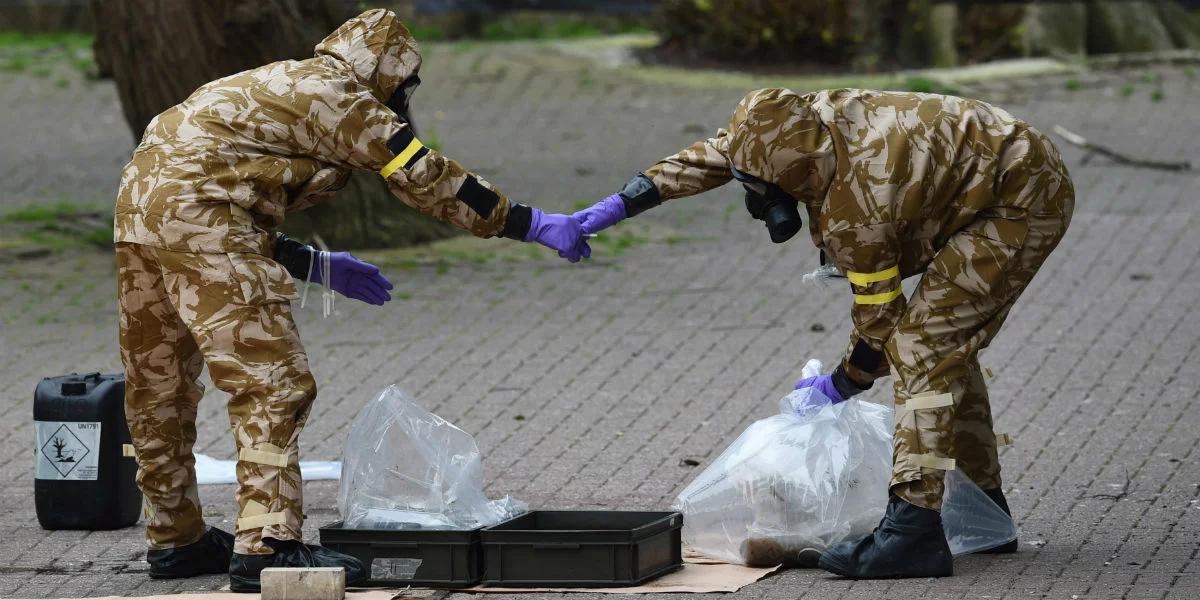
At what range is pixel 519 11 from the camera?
18.6m

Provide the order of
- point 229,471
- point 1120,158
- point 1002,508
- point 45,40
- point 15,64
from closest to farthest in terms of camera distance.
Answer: point 1002,508, point 229,471, point 1120,158, point 15,64, point 45,40

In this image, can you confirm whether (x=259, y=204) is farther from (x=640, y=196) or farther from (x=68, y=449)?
(x=68, y=449)

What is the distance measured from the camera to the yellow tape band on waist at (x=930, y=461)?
5184 mm

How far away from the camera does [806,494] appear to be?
5.48 metres

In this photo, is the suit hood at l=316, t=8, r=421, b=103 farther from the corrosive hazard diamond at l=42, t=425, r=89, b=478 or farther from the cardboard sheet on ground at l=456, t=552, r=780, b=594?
the corrosive hazard diamond at l=42, t=425, r=89, b=478

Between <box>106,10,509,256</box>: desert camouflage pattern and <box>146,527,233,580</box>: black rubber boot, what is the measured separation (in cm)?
104

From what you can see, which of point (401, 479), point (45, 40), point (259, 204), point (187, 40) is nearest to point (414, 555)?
point (401, 479)

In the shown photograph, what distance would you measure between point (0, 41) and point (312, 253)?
14.5 meters

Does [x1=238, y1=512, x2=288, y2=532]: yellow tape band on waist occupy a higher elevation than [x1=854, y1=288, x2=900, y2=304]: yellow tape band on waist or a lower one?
lower

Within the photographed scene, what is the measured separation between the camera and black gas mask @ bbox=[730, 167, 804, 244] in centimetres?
525

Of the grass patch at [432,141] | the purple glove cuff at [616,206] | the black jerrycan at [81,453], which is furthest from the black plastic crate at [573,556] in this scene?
the grass patch at [432,141]

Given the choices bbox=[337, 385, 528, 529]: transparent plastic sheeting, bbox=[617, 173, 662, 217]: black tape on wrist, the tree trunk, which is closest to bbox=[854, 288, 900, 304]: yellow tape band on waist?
bbox=[617, 173, 662, 217]: black tape on wrist

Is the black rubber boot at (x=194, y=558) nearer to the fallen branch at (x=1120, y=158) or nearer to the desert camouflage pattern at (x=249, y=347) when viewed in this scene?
the desert camouflage pattern at (x=249, y=347)

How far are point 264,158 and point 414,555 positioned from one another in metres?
1.29
